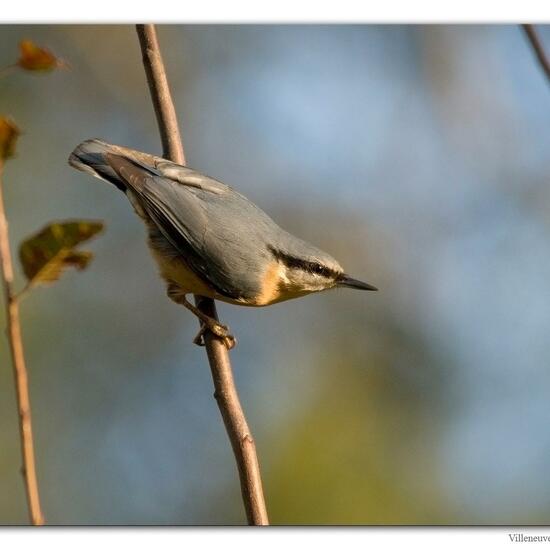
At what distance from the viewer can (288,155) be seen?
8.30 feet

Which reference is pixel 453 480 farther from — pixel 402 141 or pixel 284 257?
pixel 402 141

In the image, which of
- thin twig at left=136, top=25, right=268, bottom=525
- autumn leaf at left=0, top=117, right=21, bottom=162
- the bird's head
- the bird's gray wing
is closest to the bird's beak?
the bird's head

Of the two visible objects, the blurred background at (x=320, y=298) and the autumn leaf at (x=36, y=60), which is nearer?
the autumn leaf at (x=36, y=60)

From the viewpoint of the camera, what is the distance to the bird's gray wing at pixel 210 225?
2.12 meters

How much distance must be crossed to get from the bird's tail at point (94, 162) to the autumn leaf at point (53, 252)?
0.90 metres

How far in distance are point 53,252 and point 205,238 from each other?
979mm

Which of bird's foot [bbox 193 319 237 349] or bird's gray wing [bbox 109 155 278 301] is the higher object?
bird's gray wing [bbox 109 155 278 301]

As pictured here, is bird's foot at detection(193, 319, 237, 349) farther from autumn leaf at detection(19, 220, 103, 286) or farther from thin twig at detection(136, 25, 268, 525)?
autumn leaf at detection(19, 220, 103, 286)

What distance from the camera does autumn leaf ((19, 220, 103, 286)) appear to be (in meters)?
1.20

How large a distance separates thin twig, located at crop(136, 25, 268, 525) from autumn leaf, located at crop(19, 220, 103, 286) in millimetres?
483

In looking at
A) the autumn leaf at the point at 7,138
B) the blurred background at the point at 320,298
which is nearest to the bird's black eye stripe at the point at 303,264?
the blurred background at the point at 320,298

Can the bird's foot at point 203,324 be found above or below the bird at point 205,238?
below

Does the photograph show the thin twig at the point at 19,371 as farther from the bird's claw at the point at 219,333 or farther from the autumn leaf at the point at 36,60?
the bird's claw at the point at 219,333
